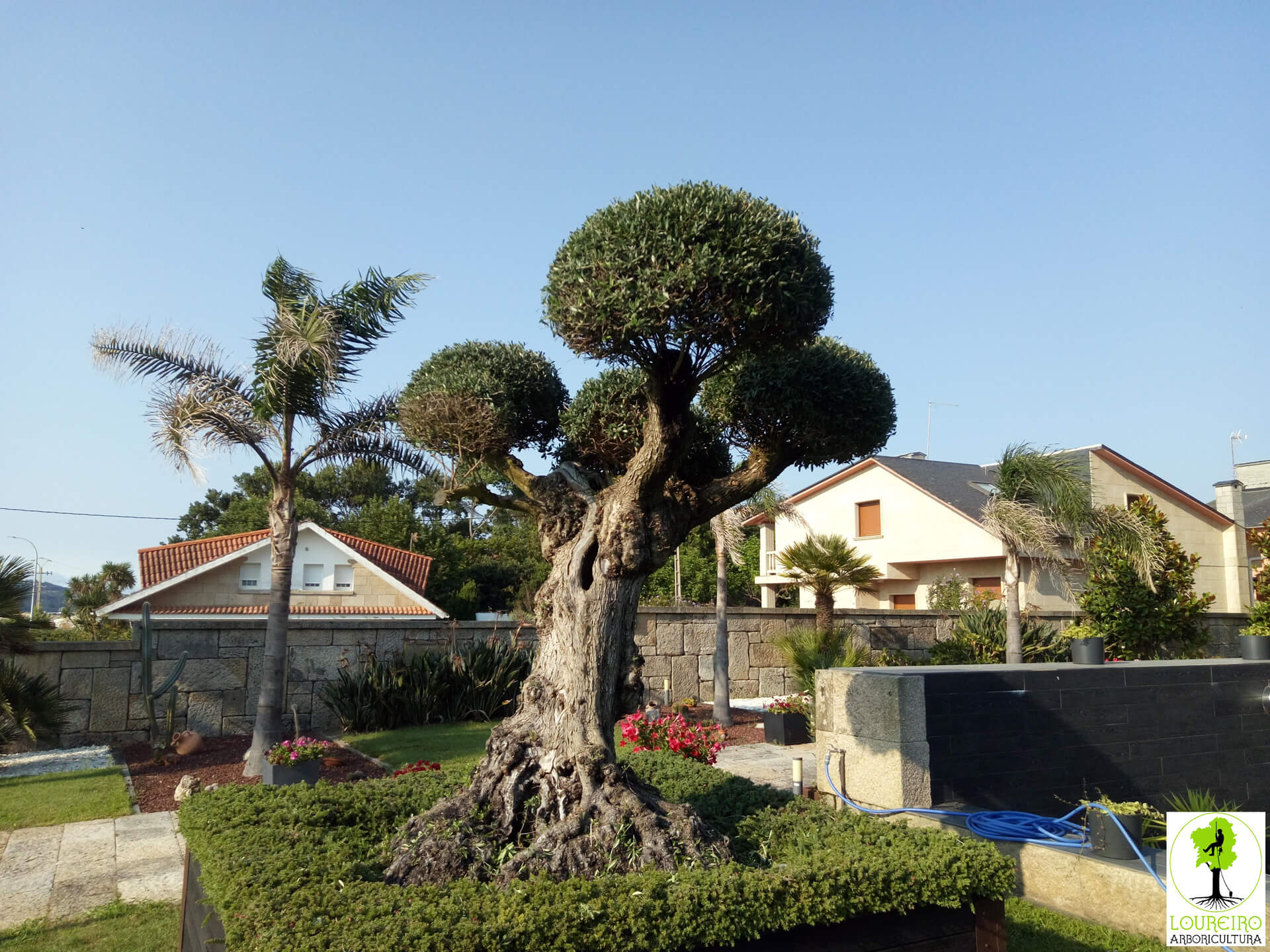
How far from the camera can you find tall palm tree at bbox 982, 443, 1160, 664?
470 inches

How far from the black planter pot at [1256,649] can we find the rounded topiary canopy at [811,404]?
18.9ft

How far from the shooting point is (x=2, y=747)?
30.4 ft

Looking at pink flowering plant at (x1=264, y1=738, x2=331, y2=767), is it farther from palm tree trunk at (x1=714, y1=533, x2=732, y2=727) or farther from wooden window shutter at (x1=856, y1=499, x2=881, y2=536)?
wooden window shutter at (x1=856, y1=499, x2=881, y2=536)

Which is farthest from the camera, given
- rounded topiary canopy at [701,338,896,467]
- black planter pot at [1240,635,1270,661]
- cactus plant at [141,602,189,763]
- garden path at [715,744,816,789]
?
cactus plant at [141,602,189,763]

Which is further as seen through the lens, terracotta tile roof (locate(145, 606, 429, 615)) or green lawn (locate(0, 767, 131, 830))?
terracotta tile roof (locate(145, 606, 429, 615))

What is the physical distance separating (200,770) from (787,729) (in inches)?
253

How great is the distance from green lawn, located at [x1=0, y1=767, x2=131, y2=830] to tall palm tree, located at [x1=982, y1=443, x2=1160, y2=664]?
10.4 meters

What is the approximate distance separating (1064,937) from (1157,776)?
285cm

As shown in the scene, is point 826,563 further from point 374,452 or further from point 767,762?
point 374,452

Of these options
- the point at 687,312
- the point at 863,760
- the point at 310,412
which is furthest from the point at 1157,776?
the point at 310,412

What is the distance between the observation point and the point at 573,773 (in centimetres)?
393

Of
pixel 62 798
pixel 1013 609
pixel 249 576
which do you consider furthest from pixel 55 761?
pixel 249 576

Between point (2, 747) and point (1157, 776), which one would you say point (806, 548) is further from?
point (2, 747)
